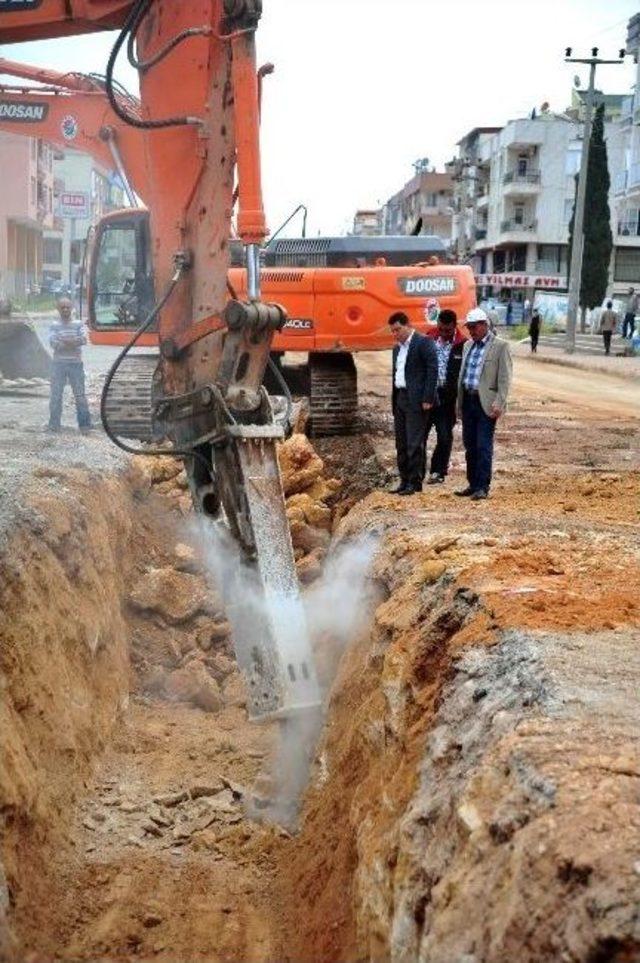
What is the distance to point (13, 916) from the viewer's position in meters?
4.88

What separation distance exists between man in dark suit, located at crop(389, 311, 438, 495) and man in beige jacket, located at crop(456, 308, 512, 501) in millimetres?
288

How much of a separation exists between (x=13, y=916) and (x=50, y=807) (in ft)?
3.28

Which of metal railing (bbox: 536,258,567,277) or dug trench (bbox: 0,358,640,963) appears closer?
dug trench (bbox: 0,358,640,963)

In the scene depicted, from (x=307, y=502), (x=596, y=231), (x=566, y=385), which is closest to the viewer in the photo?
(x=307, y=502)

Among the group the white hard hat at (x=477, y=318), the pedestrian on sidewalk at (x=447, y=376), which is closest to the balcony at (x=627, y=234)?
the pedestrian on sidewalk at (x=447, y=376)

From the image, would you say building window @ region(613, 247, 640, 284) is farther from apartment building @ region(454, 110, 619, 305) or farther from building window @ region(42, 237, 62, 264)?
building window @ region(42, 237, 62, 264)

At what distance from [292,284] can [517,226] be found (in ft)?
201

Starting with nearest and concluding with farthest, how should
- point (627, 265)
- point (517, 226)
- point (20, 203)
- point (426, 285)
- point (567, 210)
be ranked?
point (426, 285), point (20, 203), point (627, 265), point (567, 210), point (517, 226)

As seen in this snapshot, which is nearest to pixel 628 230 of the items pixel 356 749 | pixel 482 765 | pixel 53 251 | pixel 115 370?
pixel 53 251

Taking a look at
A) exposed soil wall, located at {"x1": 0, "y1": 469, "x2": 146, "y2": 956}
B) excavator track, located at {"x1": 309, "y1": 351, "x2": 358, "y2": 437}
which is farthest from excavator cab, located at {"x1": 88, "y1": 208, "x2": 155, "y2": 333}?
exposed soil wall, located at {"x1": 0, "y1": 469, "x2": 146, "y2": 956}

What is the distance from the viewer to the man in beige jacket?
8828 millimetres

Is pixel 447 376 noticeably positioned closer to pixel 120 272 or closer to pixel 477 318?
pixel 477 318

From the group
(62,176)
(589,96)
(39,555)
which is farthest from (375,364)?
(62,176)

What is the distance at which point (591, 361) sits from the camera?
3052cm
